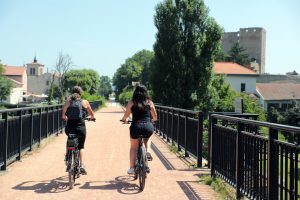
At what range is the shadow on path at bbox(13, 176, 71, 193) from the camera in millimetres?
6773

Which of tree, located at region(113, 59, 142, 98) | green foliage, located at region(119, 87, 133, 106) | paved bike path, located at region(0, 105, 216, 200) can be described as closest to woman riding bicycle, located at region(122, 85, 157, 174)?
paved bike path, located at region(0, 105, 216, 200)

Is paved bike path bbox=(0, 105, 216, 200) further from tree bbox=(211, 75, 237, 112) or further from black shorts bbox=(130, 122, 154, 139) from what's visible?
tree bbox=(211, 75, 237, 112)

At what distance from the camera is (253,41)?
130 m

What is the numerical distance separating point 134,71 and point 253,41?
39263mm

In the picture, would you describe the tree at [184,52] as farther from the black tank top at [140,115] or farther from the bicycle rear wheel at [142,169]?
the bicycle rear wheel at [142,169]

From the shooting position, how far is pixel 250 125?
5.91 m

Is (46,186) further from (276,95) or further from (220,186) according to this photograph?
(276,95)

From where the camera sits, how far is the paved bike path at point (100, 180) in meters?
6.49

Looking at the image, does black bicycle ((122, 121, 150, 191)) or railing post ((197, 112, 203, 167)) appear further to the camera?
railing post ((197, 112, 203, 167))

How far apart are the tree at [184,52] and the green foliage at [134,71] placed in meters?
57.8

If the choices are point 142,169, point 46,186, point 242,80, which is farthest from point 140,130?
point 242,80

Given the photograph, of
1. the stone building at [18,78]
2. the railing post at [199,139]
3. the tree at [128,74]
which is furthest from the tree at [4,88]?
the railing post at [199,139]

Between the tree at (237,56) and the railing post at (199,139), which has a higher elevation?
the tree at (237,56)

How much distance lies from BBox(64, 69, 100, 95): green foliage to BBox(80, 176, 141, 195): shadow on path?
4343 inches
